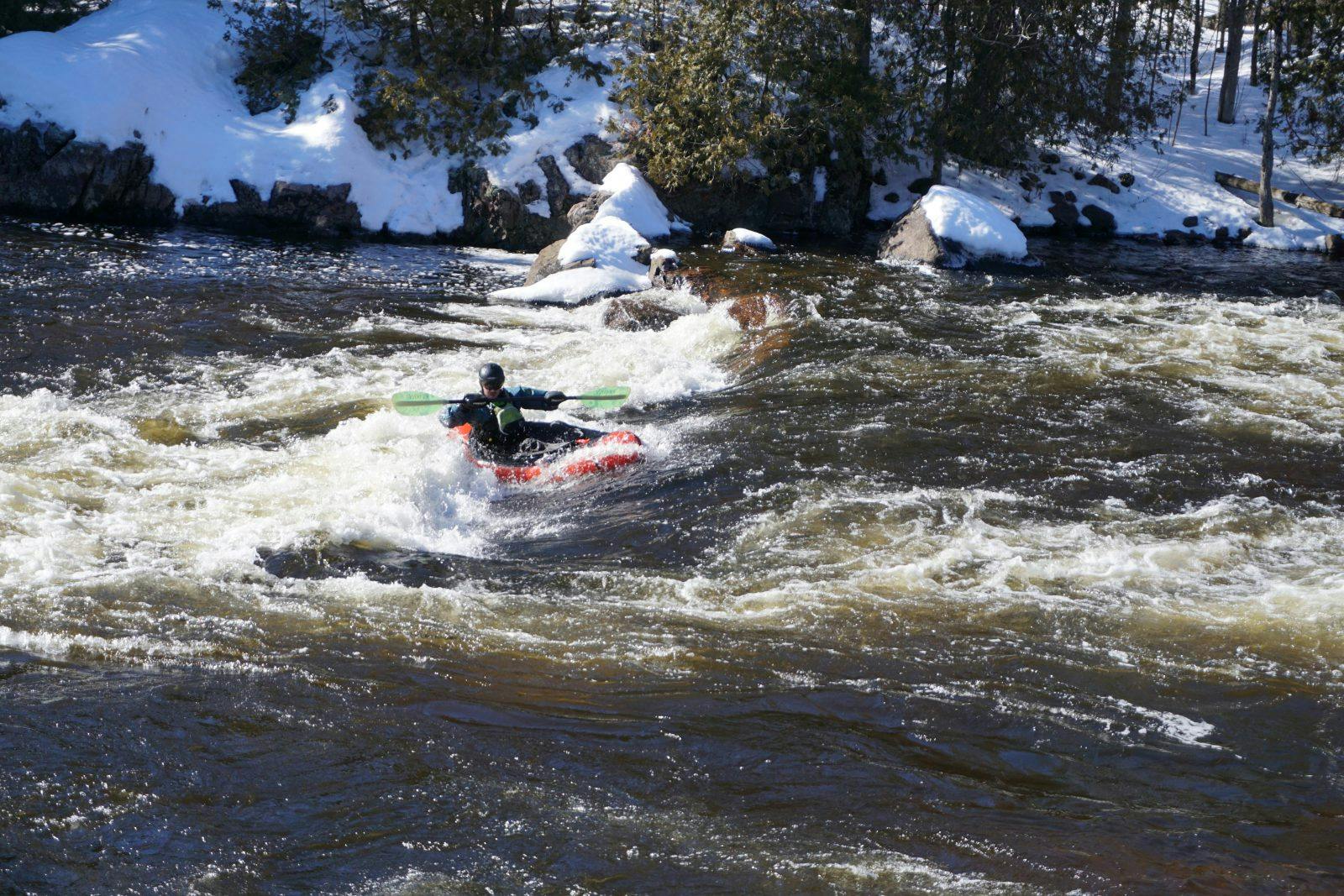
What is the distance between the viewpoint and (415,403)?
8406 millimetres

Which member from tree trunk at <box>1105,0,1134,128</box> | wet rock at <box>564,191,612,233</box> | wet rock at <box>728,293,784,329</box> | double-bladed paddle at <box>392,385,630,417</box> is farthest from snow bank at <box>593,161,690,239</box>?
tree trunk at <box>1105,0,1134,128</box>

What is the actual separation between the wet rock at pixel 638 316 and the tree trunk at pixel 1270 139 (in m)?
11.5

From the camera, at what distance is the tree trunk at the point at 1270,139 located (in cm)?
1766

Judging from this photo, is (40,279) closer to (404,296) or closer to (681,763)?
(404,296)

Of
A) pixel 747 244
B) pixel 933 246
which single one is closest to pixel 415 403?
pixel 747 244

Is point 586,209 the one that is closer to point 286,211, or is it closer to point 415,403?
point 286,211

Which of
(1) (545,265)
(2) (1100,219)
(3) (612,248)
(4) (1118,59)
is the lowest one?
(1) (545,265)

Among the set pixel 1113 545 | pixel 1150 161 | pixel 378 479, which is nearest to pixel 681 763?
pixel 1113 545

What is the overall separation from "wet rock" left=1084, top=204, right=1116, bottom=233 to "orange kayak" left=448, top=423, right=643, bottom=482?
14004mm

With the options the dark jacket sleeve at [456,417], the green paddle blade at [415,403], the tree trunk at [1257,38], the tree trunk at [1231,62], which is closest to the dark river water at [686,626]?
the green paddle blade at [415,403]

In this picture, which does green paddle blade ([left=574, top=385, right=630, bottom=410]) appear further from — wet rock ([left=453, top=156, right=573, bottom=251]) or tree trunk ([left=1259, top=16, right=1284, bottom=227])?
tree trunk ([left=1259, top=16, right=1284, bottom=227])

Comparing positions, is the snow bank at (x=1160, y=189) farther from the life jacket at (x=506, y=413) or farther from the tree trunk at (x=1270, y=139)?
the life jacket at (x=506, y=413)

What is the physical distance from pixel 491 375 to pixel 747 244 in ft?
27.2

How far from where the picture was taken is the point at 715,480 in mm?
7668
